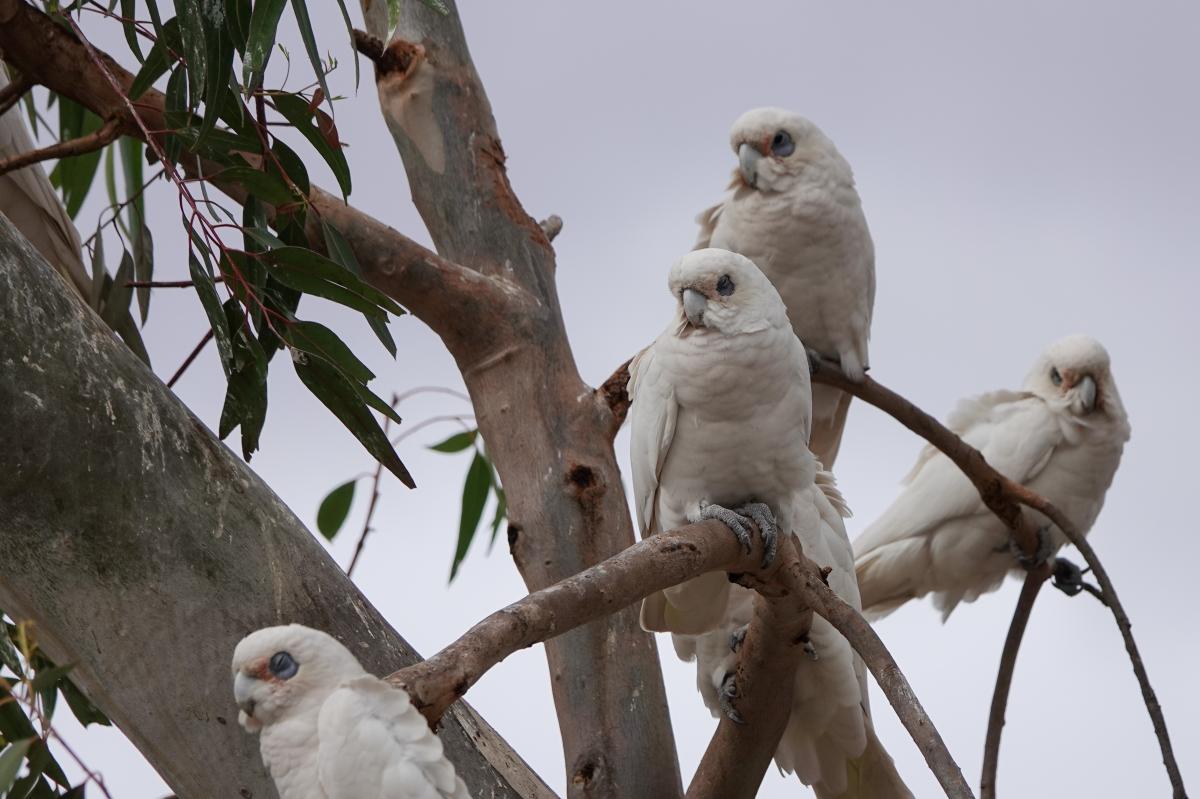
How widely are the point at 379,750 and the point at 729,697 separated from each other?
1044 mm

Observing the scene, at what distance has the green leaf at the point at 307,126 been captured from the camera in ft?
6.35

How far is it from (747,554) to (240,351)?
728 millimetres

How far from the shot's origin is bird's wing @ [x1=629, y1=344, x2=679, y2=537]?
2107mm

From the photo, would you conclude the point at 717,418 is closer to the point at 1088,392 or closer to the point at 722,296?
the point at 722,296

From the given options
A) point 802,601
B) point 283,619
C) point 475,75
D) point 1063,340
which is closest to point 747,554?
point 802,601

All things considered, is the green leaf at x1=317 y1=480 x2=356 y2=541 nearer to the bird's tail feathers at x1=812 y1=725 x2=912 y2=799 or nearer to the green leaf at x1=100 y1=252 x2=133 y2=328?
the green leaf at x1=100 y1=252 x2=133 y2=328

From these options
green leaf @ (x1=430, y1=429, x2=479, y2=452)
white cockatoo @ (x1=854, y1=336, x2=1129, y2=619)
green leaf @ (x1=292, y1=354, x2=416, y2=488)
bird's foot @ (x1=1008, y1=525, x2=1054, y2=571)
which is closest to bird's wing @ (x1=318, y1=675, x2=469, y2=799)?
green leaf @ (x1=292, y1=354, x2=416, y2=488)

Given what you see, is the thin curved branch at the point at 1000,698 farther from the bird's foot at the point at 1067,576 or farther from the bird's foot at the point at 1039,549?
the bird's foot at the point at 1067,576

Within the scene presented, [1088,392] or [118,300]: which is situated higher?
[1088,392]

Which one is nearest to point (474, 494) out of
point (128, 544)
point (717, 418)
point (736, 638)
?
point (736, 638)

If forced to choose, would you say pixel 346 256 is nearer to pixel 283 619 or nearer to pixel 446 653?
pixel 283 619

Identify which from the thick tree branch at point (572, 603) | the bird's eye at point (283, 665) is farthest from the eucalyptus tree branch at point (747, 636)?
the bird's eye at point (283, 665)

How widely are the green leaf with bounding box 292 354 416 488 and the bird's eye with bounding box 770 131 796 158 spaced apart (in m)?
1.35

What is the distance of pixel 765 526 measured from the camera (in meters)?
1.97
